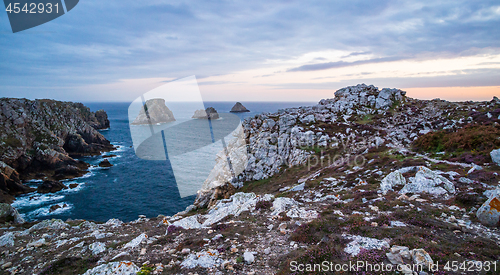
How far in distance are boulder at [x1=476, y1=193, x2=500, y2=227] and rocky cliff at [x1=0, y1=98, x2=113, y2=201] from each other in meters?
81.1

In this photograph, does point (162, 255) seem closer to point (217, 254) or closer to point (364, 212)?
point (217, 254)

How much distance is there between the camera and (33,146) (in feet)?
243

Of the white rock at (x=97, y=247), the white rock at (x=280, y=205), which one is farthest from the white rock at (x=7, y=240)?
the white rock at (x=280, y=205)

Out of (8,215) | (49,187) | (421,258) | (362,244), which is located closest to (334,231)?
(362,244)

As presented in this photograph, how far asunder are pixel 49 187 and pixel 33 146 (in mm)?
28213

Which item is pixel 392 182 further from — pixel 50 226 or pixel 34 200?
pixel 34 200

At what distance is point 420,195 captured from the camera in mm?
15156

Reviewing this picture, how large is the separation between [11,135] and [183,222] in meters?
94.6

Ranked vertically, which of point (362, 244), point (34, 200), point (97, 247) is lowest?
point (34, 200)

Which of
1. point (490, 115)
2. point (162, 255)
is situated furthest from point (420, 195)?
point (490, 115)

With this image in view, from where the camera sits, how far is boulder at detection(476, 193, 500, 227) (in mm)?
10109

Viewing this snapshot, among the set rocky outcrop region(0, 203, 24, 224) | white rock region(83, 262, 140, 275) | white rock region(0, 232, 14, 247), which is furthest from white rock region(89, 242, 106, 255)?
rocky outcrop region(0, 203, 24, 224)

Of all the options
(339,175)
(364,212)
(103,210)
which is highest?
(364,212)

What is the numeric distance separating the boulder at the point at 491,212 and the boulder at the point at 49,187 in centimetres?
8249
